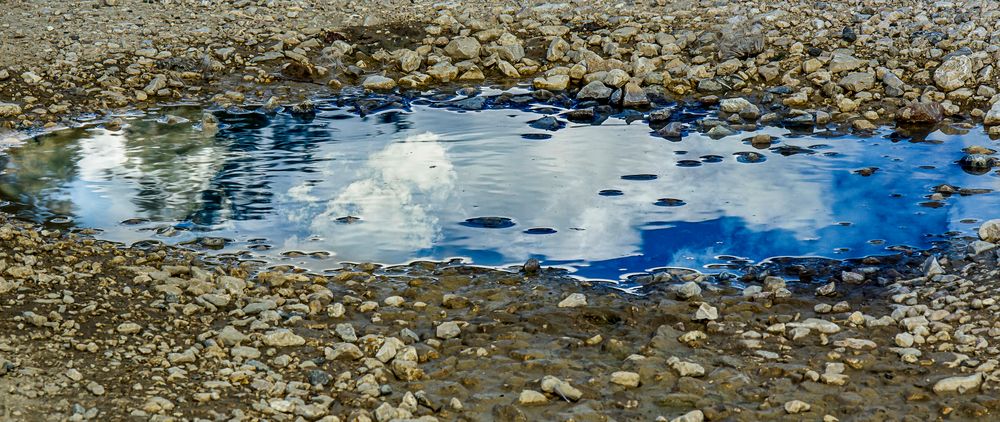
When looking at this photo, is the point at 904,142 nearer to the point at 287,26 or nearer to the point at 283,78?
the point at 283,78

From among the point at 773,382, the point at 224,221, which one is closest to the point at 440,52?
the point at 224,221

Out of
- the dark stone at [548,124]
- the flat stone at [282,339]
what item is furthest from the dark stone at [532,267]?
the dark stone at [548,124]

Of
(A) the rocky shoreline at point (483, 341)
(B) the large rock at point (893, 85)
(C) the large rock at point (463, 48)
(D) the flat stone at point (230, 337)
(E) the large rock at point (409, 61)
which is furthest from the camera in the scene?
(C) the large rock at point (463, 48)

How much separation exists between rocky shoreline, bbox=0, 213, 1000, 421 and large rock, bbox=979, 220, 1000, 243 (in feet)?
0.39

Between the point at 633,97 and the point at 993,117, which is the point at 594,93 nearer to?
the point at 633,97

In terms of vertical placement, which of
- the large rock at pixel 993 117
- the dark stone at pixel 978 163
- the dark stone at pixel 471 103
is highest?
the large rock at pixel 993 117

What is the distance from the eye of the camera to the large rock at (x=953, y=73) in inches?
348

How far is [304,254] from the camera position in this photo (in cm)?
584

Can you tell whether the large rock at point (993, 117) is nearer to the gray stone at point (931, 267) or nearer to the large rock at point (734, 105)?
the large rock at point (734, 105)

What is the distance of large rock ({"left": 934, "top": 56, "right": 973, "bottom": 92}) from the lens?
8852mm

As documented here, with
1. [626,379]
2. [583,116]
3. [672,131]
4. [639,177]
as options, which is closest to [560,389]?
[626,379]

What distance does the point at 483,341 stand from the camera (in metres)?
4.62

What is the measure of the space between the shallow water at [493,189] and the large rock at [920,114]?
231 mm

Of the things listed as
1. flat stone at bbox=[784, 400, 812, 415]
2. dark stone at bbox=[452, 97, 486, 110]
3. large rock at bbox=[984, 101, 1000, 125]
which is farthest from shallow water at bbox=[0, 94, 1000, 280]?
flat stone at bbox=[784, 400, 812, 415]
